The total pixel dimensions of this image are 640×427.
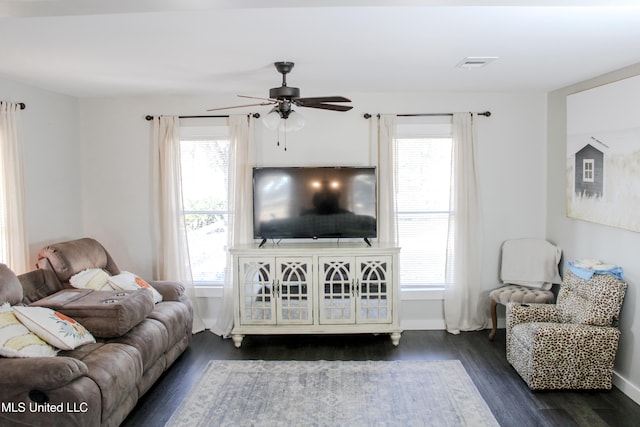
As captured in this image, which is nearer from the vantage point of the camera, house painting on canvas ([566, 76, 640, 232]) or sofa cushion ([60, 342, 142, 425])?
sofa cushion ([60, 342, 142, 425])

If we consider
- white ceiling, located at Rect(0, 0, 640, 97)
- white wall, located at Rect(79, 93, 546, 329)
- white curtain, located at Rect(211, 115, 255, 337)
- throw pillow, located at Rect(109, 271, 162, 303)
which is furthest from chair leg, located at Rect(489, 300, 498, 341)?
throw pillow, located at Rect(109, 271, 162, 303)

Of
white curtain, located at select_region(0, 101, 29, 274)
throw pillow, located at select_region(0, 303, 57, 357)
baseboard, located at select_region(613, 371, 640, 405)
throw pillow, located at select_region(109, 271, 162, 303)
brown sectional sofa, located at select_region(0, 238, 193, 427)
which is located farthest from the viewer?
throw pillow, located at select_region(109, 271, 162, 303)

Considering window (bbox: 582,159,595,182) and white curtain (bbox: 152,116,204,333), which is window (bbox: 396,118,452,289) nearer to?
window (bbox: 582,159,595,182)

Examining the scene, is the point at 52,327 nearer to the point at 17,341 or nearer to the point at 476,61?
the point at 17,341

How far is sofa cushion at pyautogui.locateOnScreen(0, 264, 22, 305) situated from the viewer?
11.2 feet

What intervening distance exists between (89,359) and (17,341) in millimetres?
421

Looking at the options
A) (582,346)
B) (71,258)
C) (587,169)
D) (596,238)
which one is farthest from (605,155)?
(71,258)

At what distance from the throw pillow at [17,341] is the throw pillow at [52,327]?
0.03 meters

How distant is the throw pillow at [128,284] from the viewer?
4.33 metres

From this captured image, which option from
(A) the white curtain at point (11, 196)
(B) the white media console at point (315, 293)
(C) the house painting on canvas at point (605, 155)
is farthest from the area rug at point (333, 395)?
(A) the white curtain at point (11, 196)

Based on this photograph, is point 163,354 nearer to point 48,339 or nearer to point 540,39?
point 48,339

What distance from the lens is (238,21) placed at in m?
2.62

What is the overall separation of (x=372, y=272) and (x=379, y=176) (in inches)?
39.7

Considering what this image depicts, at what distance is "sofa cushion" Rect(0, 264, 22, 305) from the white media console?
1795mm
